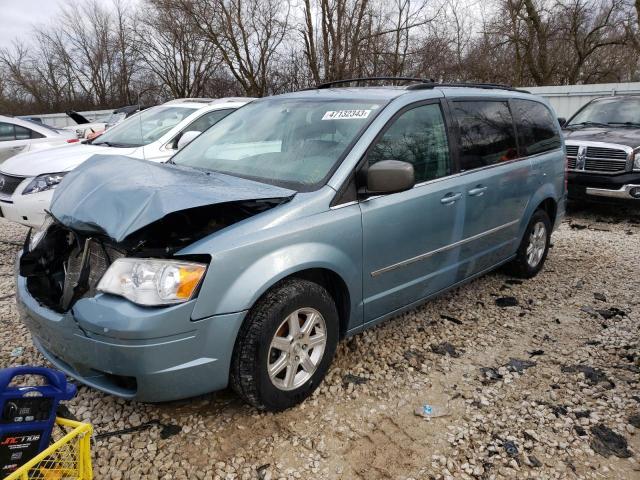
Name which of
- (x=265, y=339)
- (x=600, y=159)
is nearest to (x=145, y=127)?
(x=265, y=339)

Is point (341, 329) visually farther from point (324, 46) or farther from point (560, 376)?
point (324, 46)

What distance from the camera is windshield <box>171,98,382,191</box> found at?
2973 millimetres

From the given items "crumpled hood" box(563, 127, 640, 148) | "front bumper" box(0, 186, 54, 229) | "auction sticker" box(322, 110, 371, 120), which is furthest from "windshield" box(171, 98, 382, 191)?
"crumpled hood" box(563, 127, 640, 148)

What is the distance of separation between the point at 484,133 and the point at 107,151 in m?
4.25

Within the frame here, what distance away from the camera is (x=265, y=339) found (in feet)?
8.05

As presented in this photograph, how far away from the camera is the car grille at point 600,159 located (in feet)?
23.7

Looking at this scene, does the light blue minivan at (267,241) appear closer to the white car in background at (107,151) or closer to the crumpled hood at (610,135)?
the white car in background at (107,151)

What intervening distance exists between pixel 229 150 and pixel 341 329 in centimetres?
147

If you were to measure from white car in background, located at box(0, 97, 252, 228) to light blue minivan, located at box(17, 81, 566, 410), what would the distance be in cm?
211

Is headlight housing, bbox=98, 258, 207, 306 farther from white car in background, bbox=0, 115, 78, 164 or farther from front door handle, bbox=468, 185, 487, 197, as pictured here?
white car in background, bbox=0, 115, 78, 164

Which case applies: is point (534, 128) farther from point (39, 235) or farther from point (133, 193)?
point (39, 235)

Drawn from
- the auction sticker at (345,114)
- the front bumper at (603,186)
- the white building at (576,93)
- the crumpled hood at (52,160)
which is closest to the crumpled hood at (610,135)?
the front bumper at (603,186)

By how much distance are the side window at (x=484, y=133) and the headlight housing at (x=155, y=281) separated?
7.35ft

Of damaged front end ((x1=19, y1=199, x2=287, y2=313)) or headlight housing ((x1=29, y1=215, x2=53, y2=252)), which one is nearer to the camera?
damaged front end ((x1=19, y1=199, x2=287, y2=313))
